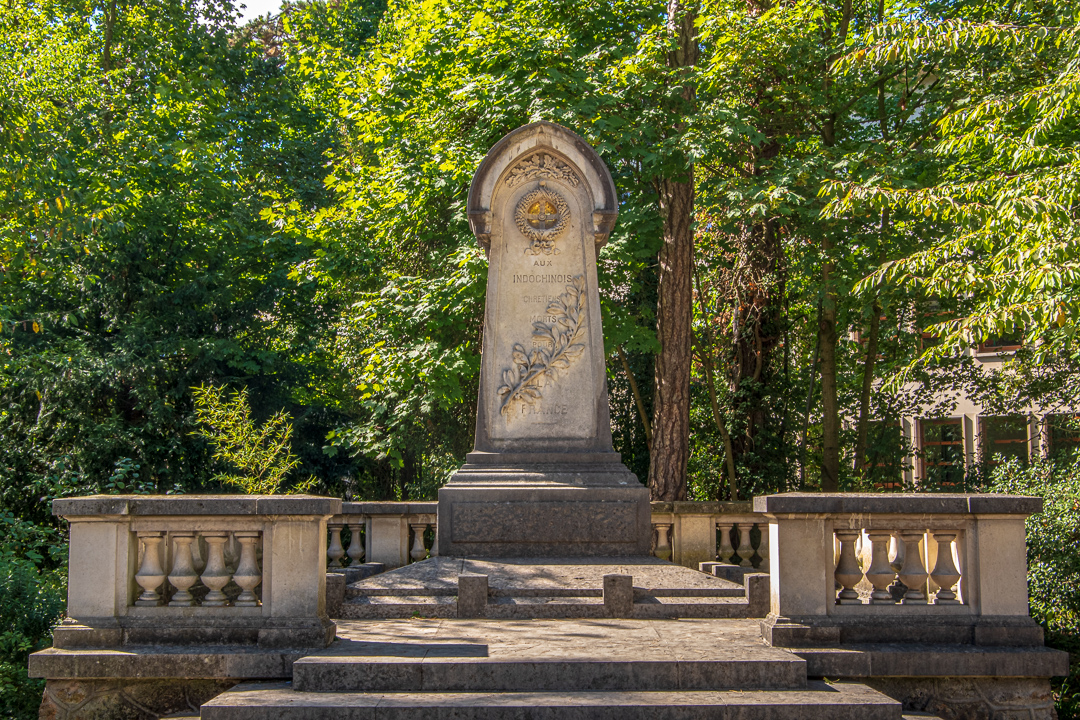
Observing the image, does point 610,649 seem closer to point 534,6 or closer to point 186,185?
point 534,6

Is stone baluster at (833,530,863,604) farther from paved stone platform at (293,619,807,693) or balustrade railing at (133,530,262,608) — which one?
balustrade railing at (133,530,262,608)

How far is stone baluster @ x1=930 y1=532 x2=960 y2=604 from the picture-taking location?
629 cm

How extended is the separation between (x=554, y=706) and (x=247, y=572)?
7.81 feet

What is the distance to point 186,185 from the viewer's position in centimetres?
1870

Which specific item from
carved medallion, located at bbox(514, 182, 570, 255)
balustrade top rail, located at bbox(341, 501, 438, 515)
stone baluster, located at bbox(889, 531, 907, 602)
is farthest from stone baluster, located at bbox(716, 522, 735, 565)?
carved medallion, located at bbox(514, 182, 570, 255)

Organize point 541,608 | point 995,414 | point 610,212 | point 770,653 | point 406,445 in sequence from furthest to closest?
1. point 995,414
2. point 406,445
3. point 610,212
4. point 541,608
5. point 770,653

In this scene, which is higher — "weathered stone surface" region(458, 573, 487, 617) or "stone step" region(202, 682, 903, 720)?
"weathered stone surface" region(458, 573, 487, 617)

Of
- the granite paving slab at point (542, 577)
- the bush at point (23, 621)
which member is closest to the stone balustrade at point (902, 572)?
the granite paving slab at point (542, 577)

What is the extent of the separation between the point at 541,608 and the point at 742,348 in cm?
1022

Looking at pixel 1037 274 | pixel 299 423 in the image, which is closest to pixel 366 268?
pixel 299 423

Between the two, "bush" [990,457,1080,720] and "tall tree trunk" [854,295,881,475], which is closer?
"bush" [990,457,1080,720]

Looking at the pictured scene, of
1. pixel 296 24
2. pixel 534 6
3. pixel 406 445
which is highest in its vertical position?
pixel 296 24

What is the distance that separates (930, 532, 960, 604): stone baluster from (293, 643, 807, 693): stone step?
4.55 feet

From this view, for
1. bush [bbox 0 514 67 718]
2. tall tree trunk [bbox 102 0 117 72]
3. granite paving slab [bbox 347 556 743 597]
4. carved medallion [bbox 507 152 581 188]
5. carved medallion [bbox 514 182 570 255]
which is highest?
tall tree trunk [bbox 102 0 117 72]
